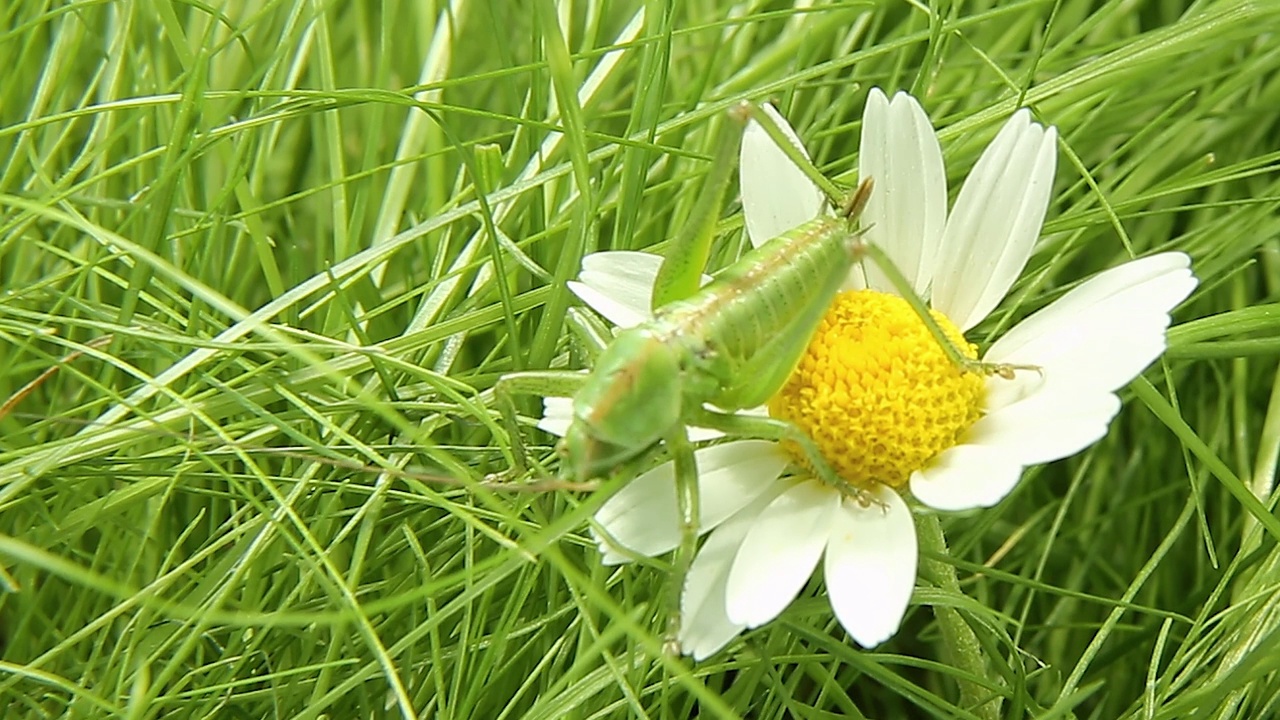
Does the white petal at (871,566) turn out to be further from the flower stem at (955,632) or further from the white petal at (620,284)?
the white petal at (620,284)

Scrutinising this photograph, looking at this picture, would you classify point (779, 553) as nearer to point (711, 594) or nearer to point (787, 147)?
point (711, 594)

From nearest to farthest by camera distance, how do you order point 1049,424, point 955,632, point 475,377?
point 1049,424
point 955,632
point 475,377

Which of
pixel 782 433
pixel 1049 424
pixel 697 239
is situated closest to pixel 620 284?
pixel 697 239

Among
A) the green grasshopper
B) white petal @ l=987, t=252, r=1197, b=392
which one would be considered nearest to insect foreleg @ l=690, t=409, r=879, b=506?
the green grasshopper

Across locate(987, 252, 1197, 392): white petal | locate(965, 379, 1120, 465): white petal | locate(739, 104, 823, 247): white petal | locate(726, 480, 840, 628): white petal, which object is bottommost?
locate(726, 480, 840, 628): white petal

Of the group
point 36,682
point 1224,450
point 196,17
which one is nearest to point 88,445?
point 36,682

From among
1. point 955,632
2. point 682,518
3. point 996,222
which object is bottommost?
point 955,632

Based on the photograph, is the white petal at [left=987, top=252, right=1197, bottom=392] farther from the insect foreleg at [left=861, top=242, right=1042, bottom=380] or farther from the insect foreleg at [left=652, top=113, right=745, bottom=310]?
the insect foreleg at [left=652, top=113, right=745, bottom=310]
